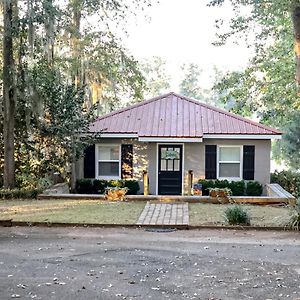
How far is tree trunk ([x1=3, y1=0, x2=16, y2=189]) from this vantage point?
49.0 ft

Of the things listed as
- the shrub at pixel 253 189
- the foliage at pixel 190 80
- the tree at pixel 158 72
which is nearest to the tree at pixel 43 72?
the shrub at pixel 253 189

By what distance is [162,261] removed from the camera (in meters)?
6.95

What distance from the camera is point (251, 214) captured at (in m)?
12.1

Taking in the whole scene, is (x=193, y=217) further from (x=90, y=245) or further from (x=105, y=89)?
(x=105, y=89)

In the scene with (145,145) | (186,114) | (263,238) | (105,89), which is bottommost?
(263,238)

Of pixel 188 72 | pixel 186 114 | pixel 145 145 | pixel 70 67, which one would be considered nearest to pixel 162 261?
pixel 145 145

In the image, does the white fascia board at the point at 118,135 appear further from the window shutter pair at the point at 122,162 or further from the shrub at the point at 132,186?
the shrub at the point at 132,186

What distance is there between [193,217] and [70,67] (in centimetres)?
1100

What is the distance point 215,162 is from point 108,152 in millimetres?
4284

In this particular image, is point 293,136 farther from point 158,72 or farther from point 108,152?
point 158,72

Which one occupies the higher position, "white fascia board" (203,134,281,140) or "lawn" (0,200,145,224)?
"white fascia board" (203,134,281,140)

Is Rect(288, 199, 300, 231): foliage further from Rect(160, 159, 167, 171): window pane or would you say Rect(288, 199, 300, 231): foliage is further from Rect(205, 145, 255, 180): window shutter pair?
Rect(160, 159, 167, 171): window pane

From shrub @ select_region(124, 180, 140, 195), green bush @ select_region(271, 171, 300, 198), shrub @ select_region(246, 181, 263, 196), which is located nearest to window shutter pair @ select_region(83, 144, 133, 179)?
shrub @ select_region(124, 180, 140, 195)

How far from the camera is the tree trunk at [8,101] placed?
1495cm
